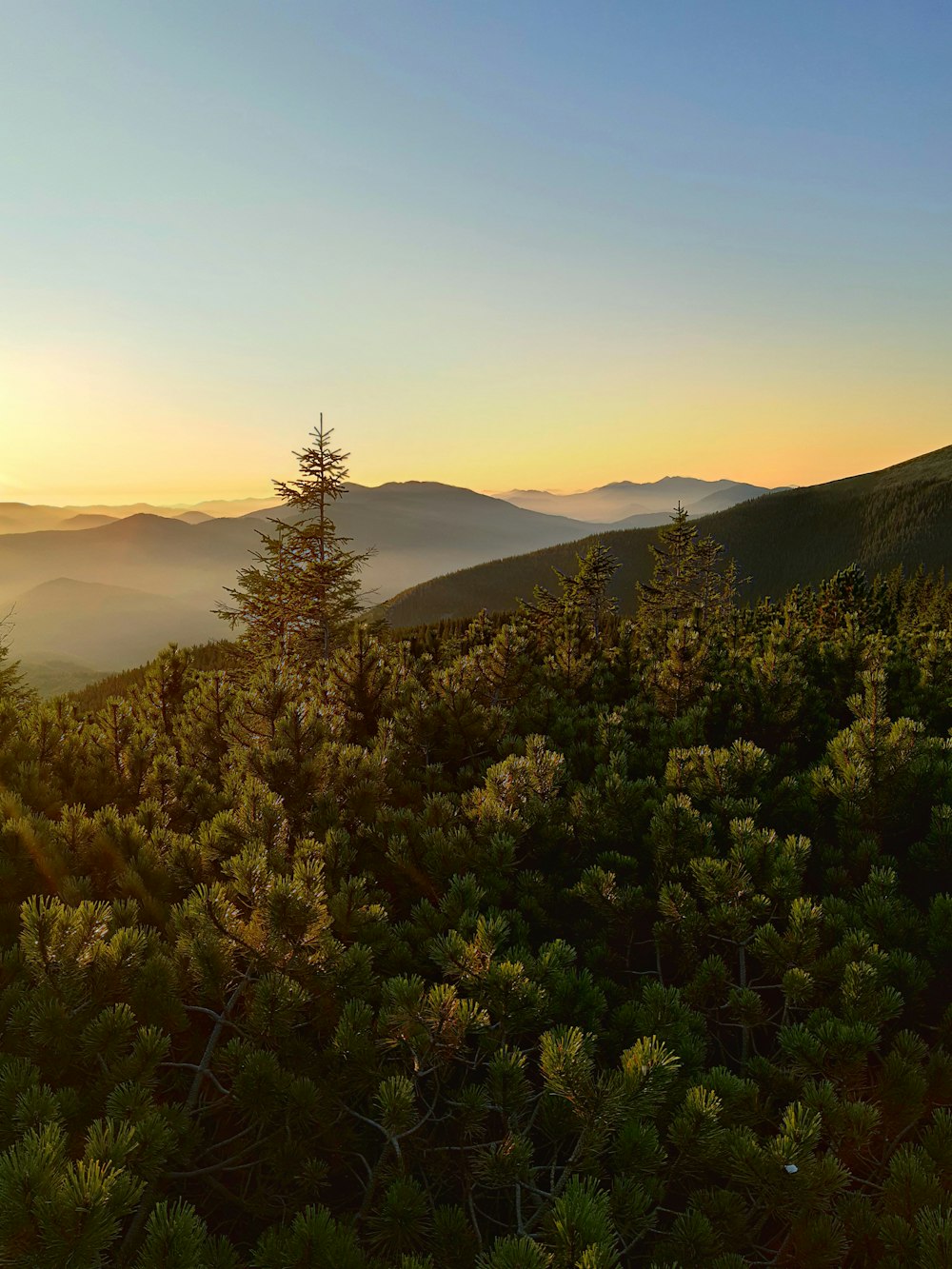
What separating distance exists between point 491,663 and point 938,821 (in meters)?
4.56

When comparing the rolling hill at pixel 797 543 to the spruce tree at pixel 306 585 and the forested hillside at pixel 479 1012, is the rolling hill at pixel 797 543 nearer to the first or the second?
the spruce tree at pixel 306 585

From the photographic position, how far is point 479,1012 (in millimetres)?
2346

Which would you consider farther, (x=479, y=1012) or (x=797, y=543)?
(x=797, y=543)

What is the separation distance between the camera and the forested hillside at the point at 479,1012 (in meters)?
2.05

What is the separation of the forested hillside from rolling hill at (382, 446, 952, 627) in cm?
11223

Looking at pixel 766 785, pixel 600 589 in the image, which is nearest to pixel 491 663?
pixel 766 785

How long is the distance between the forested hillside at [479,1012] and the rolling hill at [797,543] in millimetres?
112229

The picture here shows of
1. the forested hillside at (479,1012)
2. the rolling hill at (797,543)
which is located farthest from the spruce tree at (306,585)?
the rolling hill at (797,543)

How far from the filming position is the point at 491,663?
752 centimetres

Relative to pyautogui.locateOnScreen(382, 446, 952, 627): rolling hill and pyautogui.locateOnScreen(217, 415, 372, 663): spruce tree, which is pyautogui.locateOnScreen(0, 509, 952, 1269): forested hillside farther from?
pyautogui.locateOnScreen(382, 446, 952, 627): rolling hill

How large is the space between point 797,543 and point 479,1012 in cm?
15878

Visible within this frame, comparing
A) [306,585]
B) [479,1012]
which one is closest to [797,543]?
[306,585]

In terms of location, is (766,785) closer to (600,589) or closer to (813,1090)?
(813,1090)

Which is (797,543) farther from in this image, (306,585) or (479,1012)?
(479,1012)
